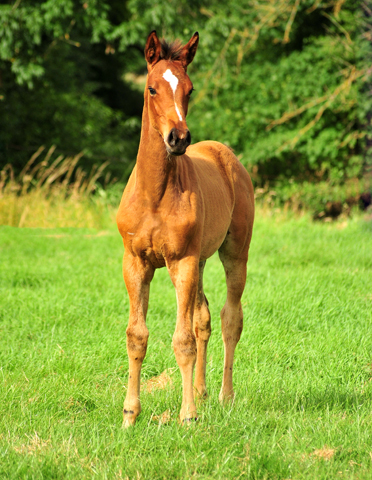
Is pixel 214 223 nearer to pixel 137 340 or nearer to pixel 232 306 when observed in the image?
pixel 232 306

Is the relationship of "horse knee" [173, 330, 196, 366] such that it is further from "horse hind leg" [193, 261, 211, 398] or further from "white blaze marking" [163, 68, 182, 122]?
"white blaze marking" [163, 68, 182, 122]

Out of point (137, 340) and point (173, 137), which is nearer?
point (173, 137)

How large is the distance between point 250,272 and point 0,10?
9627 mm

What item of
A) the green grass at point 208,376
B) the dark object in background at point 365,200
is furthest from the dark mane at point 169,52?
the dark object in background at point 365,200

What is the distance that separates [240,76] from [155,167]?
48.6 feet

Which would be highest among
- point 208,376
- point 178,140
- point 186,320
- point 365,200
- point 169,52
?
point 169,52

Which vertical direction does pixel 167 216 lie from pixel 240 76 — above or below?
below

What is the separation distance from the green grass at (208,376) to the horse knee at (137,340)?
43cm

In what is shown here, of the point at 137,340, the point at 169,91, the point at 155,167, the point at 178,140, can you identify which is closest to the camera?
the point at 178,140

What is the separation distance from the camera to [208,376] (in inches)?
180

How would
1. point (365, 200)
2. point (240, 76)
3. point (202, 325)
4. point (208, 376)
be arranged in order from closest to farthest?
point (202, 325), point (208, 376), point (365, 200), point (240, 76)

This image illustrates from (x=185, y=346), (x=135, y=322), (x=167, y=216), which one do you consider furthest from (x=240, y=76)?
(x=185, y=346)

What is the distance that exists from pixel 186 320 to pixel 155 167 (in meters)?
1.00

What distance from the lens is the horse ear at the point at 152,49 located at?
10.6 feet
